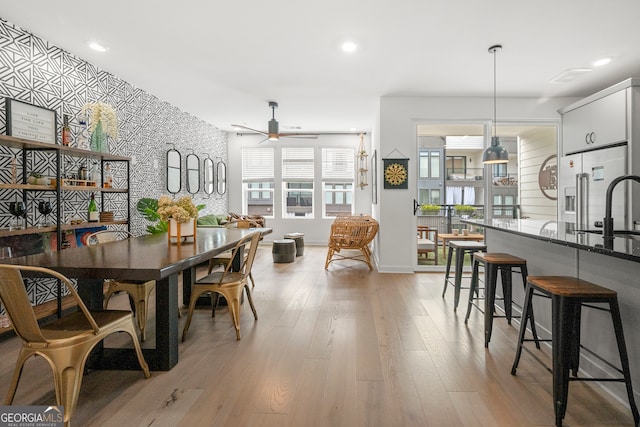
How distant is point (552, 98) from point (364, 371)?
529 centimetres

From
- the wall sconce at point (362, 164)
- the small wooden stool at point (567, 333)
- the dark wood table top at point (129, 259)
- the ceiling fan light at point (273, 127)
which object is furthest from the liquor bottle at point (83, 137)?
the wall sconce at point (362, 164)

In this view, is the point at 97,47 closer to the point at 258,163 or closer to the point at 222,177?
the point at 222,177

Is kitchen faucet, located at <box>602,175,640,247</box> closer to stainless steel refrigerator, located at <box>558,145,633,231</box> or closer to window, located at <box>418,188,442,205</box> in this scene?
stainless steel refrigerator, located at <box>558,145,633,231</box>

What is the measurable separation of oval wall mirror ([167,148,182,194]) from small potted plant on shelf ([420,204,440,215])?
430cm

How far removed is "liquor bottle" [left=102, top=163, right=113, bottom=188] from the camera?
398 cm

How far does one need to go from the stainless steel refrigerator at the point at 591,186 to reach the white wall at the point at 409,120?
100 cm

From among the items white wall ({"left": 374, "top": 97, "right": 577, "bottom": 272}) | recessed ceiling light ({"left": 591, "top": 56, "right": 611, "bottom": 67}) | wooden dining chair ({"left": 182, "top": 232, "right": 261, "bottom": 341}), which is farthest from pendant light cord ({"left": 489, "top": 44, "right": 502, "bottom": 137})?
wooden dining chair ({"left": 182, "top": 232, "right": 261, "bottom": 341})

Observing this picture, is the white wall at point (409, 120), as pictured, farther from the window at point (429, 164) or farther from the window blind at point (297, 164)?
the window blind at point (297, 164)

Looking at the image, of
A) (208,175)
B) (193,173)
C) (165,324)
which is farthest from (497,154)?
(208,175)

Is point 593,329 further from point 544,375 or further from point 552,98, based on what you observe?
point 552,98

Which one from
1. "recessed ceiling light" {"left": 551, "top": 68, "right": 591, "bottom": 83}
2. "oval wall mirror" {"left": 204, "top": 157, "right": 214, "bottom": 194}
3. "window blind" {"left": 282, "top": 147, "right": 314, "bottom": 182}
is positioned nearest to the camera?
"recessed ceiling light" {"left": 551, "top": 68, "right": 591, "bottom": 83}

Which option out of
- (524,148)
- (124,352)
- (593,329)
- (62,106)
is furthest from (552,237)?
(62,106)

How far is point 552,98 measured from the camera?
207 inches

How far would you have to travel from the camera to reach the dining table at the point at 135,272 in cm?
183
